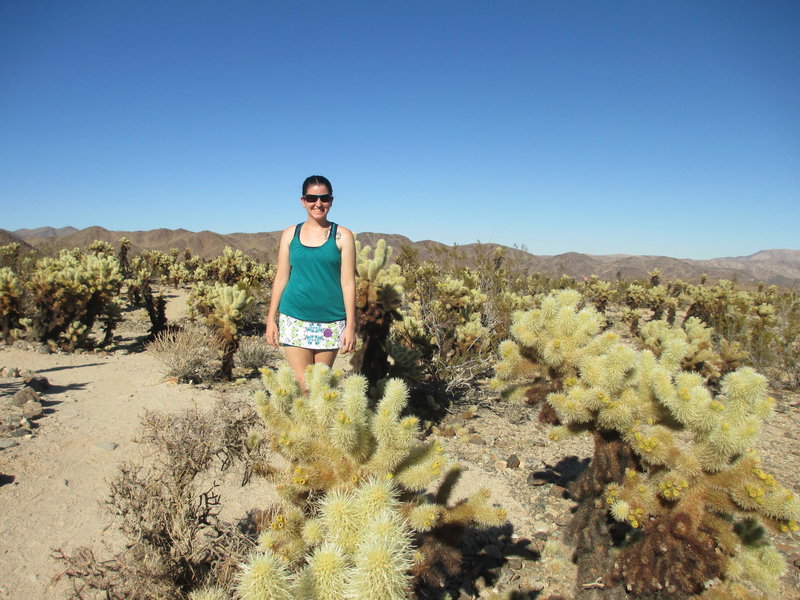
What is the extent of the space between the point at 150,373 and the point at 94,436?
3.11 m

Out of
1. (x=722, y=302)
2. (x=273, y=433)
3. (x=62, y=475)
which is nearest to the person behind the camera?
(x=273, y=433)

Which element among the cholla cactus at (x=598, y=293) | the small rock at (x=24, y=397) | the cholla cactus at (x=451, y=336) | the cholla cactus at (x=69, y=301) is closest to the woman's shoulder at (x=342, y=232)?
the cholla cactus at (x=451, y=336)

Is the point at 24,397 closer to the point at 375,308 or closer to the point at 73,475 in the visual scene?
the point at 73,475

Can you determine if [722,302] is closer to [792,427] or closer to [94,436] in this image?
[792,427]

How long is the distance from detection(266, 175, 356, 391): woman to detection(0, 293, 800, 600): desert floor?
1.21 metres

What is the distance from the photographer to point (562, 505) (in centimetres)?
378

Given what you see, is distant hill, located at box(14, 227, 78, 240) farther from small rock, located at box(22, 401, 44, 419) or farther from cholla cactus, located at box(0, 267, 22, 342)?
small rock, located at box(22, 401, 44, 419)

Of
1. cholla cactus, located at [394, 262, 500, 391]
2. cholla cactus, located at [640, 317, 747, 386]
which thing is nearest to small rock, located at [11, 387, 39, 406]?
cholla cactus, located at [394, 262, 500, 391]

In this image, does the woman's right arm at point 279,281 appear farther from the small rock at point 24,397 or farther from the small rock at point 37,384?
the small rock at point 37,384

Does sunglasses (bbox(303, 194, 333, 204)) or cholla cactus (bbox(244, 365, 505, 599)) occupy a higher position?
sunglasses (bbox(303, 194, 333, 204))

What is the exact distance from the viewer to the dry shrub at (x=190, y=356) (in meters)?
6.76

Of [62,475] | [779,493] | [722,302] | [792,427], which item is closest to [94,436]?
[62,475]

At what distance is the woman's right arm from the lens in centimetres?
335

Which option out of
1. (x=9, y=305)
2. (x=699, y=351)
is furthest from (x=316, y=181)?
(x=9, y=305)
